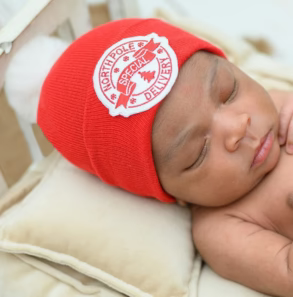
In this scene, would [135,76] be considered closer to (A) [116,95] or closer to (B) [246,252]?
(A) [116,95]

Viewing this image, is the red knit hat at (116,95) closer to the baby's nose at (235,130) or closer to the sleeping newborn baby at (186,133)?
the sleeping newborn baby at (186,133)

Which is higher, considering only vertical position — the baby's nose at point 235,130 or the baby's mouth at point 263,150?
the baby's nose at point 235,130

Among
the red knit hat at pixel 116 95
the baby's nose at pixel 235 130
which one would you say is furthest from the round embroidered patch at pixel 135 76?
the baby's nose at pixel 235 130

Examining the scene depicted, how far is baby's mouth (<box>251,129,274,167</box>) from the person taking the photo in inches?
38.1

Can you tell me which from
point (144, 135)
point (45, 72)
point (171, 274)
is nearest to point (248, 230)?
point (171, 274)

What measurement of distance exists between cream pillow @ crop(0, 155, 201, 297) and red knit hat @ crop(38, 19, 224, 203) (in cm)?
7

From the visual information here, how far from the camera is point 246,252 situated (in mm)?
968

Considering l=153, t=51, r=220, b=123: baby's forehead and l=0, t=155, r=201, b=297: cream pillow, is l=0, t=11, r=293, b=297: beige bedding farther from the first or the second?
l=153, t=51, r=220, b=123: baby's forehead

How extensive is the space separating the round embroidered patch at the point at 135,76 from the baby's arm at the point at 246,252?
36 centimetres

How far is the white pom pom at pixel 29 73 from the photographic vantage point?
1081 mm

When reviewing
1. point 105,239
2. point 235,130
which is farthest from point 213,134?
point 105,239

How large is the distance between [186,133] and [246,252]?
12.1 inches

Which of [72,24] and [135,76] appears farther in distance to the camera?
[72,24]

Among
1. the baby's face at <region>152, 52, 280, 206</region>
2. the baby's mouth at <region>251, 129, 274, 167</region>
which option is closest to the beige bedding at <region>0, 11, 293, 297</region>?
the baby's face at <region>152, 52, 280, 206</region>
